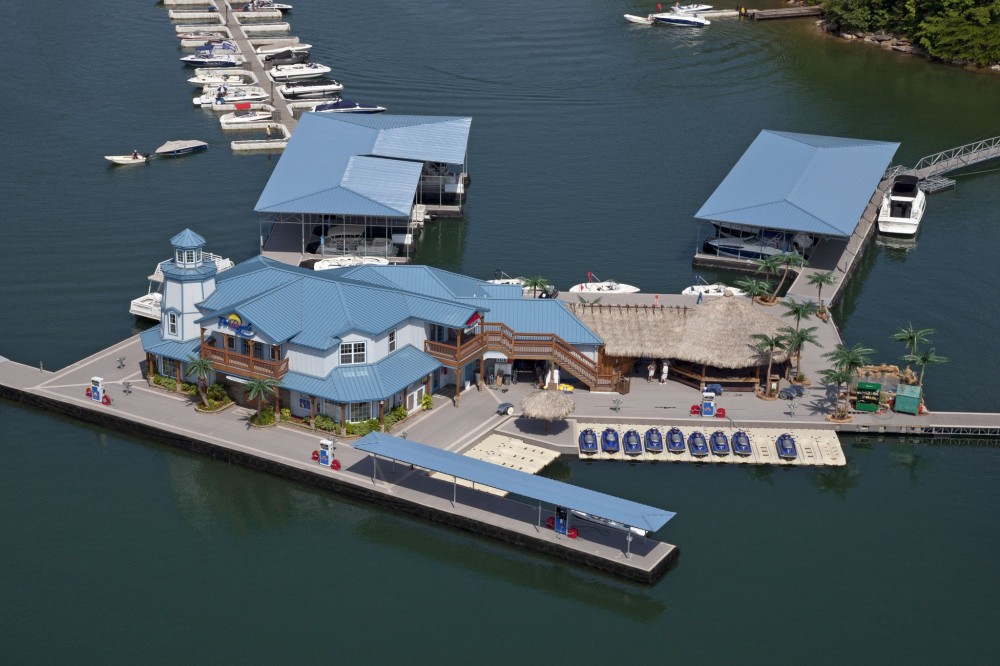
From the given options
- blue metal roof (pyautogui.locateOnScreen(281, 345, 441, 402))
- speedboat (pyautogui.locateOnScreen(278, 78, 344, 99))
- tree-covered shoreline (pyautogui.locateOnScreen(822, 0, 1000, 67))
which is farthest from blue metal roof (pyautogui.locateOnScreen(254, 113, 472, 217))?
tree-covered shoreline (pyautogui.locateOnScreen(822, 0, 1000, 67))

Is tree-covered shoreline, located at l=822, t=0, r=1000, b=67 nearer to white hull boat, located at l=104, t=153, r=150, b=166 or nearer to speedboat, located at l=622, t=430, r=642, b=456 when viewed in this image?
white hull boat, located at l=104, t=153, r=150, b=166

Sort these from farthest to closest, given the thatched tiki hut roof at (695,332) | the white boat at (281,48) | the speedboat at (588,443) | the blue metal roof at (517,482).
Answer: the white boat at (281,48), the thatched tiki hut roof at (695,332), the speedboat at (588,443), the blue metal roof at (517,482)

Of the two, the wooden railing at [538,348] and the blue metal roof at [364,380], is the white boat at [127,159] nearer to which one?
the blue metal roof at [364,380]

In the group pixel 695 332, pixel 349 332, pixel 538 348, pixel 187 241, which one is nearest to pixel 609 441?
pixel 538 348

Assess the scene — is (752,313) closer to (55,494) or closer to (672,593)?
(672,593)

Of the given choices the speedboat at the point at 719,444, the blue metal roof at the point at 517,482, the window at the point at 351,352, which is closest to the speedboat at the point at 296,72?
the window at the point at 351,352

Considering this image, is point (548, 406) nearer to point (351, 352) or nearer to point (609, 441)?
point (609, 441)
